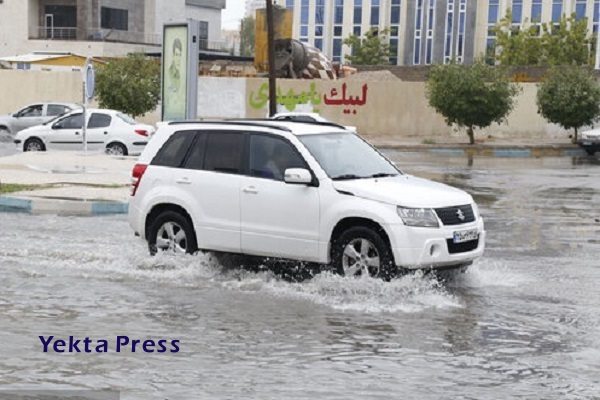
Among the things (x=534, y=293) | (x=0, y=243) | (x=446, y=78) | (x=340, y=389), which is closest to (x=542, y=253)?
(x=534, y=293)

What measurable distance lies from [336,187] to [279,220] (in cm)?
71

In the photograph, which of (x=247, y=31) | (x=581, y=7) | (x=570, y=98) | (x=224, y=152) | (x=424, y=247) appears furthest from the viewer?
(x=247, y=31)

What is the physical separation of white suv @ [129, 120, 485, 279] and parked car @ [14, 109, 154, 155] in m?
17.1

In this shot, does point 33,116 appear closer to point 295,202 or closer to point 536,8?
point 295,202

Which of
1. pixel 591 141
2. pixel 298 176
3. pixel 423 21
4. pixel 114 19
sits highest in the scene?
pixel 423 21

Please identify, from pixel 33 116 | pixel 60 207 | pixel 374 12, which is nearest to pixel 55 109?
pixel 33 116

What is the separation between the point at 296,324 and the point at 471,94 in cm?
3540

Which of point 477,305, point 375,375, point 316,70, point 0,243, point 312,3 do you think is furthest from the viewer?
point 312,3

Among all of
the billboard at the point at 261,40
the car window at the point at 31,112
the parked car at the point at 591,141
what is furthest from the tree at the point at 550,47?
the car window at the point at 31,112

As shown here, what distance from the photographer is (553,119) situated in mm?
46156

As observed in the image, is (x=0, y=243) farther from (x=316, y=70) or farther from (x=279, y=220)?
(x=316, y=70)

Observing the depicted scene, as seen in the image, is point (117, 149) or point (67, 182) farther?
point (117, 149)

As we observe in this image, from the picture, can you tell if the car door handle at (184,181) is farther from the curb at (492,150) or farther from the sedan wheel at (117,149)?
the curb at (492,150)

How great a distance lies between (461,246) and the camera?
433 inches
